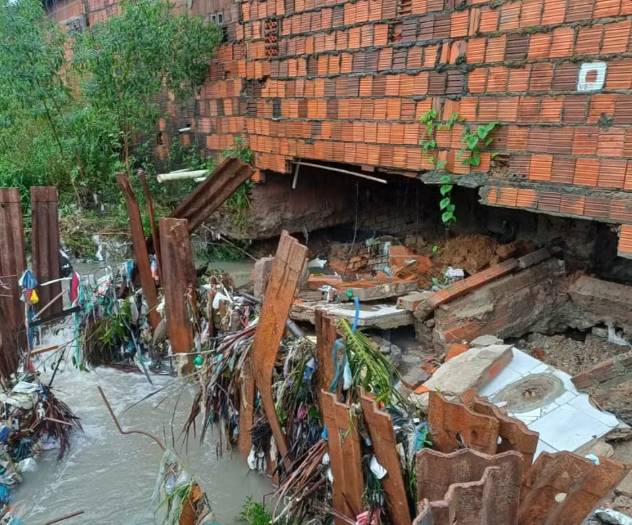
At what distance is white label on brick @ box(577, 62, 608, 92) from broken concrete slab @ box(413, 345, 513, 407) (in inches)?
80.7

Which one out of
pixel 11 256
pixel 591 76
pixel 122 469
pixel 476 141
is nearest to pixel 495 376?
pixel 476 141

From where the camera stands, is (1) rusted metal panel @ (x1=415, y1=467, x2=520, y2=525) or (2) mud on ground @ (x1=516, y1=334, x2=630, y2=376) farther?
(2) mud on ground @ (x1=516, y1=334, x2=630, y2=376)

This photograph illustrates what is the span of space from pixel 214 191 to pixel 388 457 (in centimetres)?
343

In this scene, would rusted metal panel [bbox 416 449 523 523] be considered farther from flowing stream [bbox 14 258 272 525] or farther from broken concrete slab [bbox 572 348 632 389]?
broken concrete slab [bbox 572 348 632 389]

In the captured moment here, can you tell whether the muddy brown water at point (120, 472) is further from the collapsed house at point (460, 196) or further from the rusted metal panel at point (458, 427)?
the rusted metal panel at point (458, 427)

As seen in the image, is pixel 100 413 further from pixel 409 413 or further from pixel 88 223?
pixel 88 223

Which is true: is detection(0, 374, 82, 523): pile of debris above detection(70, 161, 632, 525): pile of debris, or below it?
below

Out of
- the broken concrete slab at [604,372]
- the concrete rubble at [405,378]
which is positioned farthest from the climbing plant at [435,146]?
the broken concrete slab at [604,372]

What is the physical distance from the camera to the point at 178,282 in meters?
4.65

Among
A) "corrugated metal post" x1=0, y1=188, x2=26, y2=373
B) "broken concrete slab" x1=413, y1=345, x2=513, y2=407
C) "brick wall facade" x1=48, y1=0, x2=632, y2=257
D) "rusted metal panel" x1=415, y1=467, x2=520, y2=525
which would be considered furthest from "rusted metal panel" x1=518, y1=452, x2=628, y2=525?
"corrugated metal post" x1=0, y1=188, x2=26, y2=373

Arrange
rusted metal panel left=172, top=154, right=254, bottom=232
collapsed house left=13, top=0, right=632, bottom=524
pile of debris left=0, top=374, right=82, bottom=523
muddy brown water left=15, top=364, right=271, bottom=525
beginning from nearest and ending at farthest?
collapsed house left=13, top=0, right=632, bottom=524, muddy brown water left=15, top=364, right=271, bottom=525, pile of debris left=0, top=374, right=82, bottom=523, rusted metal panel left=172, top=154, right=254, bottom=232

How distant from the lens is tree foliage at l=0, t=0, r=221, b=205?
7191 millimetres

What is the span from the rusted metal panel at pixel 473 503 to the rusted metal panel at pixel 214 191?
370cm

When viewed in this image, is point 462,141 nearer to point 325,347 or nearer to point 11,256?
point 325,347
